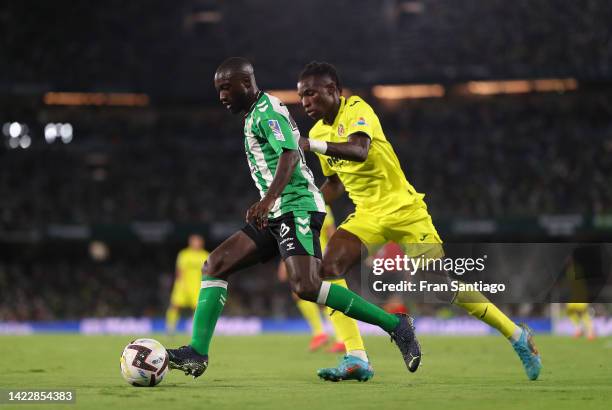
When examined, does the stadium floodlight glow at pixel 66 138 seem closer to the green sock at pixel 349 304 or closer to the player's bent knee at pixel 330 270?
the player's bent knee at pixel 330 270

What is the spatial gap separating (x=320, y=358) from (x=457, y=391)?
16.3 feet

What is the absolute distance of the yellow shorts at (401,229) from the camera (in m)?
7.65

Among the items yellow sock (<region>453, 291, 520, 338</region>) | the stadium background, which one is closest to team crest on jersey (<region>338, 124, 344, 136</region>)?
yellow sock (<region>453, 291, 520, 338</region>)

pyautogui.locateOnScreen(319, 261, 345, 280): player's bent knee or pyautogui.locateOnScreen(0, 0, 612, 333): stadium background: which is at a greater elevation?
pyautogui.locateOnScreen(0, 0, 612, 333): stadium background

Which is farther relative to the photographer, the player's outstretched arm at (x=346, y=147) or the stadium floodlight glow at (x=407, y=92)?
the stadium floodlight glow at (x=407, y=92)

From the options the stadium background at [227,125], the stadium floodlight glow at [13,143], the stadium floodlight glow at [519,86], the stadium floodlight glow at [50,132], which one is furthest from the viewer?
the stadium floodlight glow at [50,132]

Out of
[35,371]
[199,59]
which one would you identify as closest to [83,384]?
[35,371]

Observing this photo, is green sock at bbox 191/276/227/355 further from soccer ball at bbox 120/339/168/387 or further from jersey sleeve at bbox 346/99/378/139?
jersey sleeve at bbox 346/99/378/139

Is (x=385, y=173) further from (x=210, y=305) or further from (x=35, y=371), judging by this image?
(x=35, y=371)

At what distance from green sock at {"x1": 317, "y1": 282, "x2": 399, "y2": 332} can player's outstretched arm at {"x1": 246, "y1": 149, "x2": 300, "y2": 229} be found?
0.83 metres

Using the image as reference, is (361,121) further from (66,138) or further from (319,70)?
(66,138)

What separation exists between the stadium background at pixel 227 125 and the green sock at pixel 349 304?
21706 mm

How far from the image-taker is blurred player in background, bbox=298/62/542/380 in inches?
291

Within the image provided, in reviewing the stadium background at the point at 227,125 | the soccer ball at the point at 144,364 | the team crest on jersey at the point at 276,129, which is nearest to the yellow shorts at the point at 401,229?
the team crest on jersey at the point at 276,129
